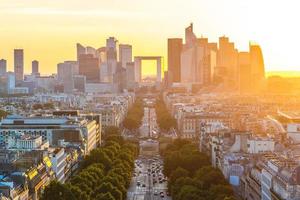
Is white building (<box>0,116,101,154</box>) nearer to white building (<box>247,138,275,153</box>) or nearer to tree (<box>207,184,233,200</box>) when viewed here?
white building (<box>247,138,275,153</box>)

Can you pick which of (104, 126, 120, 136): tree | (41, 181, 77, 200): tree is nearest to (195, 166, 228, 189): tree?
(41, 181, 77, 200): tree

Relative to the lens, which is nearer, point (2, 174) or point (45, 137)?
point (2, 174)

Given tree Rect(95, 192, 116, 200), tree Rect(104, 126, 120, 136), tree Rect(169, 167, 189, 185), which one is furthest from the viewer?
tree Rect(104, 126, 120, 136)

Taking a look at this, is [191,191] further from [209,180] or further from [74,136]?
[74,136]

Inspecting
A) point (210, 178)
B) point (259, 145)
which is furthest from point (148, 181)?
point (210, 178)

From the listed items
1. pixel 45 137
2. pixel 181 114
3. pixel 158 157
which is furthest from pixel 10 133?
pixel 181 114

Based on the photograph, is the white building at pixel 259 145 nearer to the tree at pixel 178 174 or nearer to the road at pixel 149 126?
the tree at pixel 178 174

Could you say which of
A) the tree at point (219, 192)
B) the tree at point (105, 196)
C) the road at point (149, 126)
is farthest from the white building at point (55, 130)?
the road at point (149, 126)

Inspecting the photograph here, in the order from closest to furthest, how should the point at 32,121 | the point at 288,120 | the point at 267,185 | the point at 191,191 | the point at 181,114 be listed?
the point at 267,185 < the point at 191,191 < the point at 32,121 < the point at 288,120 < the point at 181,114
